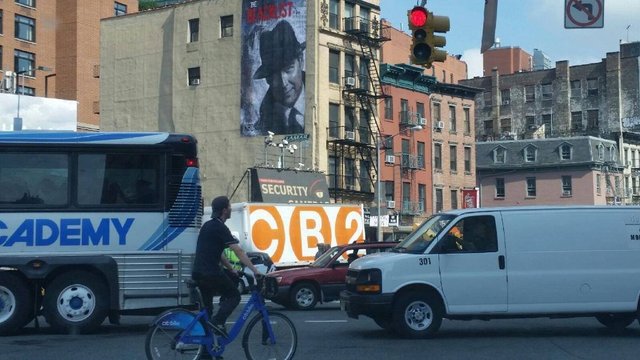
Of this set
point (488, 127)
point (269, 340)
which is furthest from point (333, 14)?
point (488, 127)

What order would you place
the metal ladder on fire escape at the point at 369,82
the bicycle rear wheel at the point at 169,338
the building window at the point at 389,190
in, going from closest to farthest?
the bicycle rear wheel at the point at 169,338 < the metal ladder on fire escape at the point at 369,82 < the building window at the point at 389,190

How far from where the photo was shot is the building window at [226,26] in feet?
181

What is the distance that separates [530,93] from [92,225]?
267 feet

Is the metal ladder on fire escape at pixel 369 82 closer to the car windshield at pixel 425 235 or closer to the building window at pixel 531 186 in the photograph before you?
the building window at pixel 531 186

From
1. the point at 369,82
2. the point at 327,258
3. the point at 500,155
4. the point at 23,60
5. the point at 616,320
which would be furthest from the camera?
the point at 500,155

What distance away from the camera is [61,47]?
3017 inches

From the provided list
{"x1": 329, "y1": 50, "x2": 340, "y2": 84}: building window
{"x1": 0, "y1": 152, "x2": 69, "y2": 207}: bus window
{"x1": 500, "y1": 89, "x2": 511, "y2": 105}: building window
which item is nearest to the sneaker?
{"x1": 0, "y1": 152, "x2": 69, "y2": 207}: bus window

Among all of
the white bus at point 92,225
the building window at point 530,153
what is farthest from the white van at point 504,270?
the building window at point 530,153

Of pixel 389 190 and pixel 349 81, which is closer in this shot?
pixel 349 81

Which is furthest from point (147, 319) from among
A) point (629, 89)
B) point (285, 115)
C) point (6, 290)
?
point (629, 89)

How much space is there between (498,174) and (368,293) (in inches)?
2587

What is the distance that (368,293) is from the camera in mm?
14242

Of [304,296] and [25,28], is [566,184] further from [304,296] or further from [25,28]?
[304,296]

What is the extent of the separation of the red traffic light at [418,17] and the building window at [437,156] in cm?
4641
